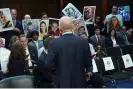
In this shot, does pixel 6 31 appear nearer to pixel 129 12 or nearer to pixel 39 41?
pixel 39 41

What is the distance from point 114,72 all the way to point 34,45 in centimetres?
177

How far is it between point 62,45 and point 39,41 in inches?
121

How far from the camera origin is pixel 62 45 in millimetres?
4109

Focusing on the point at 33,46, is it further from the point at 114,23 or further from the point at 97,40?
the point at 114,23

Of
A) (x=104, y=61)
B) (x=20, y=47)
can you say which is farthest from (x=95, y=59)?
(x=20, y=47)

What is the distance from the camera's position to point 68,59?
413 cm

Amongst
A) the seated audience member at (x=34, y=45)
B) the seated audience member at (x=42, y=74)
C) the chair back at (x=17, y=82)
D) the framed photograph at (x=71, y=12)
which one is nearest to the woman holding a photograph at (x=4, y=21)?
the seated audience member at (x=34, y=45)

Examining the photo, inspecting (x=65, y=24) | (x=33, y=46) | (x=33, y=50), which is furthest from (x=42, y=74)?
(x=33, y=46)

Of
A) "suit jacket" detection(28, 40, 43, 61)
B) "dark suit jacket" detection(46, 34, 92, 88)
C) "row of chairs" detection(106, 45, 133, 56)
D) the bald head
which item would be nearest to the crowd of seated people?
"suit jacket" detection(28, 40, 43, 61)

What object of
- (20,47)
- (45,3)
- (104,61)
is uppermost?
(45,3)

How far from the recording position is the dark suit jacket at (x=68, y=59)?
13.5 ft

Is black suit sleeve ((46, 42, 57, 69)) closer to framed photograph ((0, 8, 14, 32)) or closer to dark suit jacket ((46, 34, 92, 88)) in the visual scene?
dark suit jacket ((46, 34, 92, 88))

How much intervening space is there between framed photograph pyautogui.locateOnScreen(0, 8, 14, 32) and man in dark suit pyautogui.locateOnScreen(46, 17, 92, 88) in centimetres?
337

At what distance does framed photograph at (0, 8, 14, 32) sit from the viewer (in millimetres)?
7316
